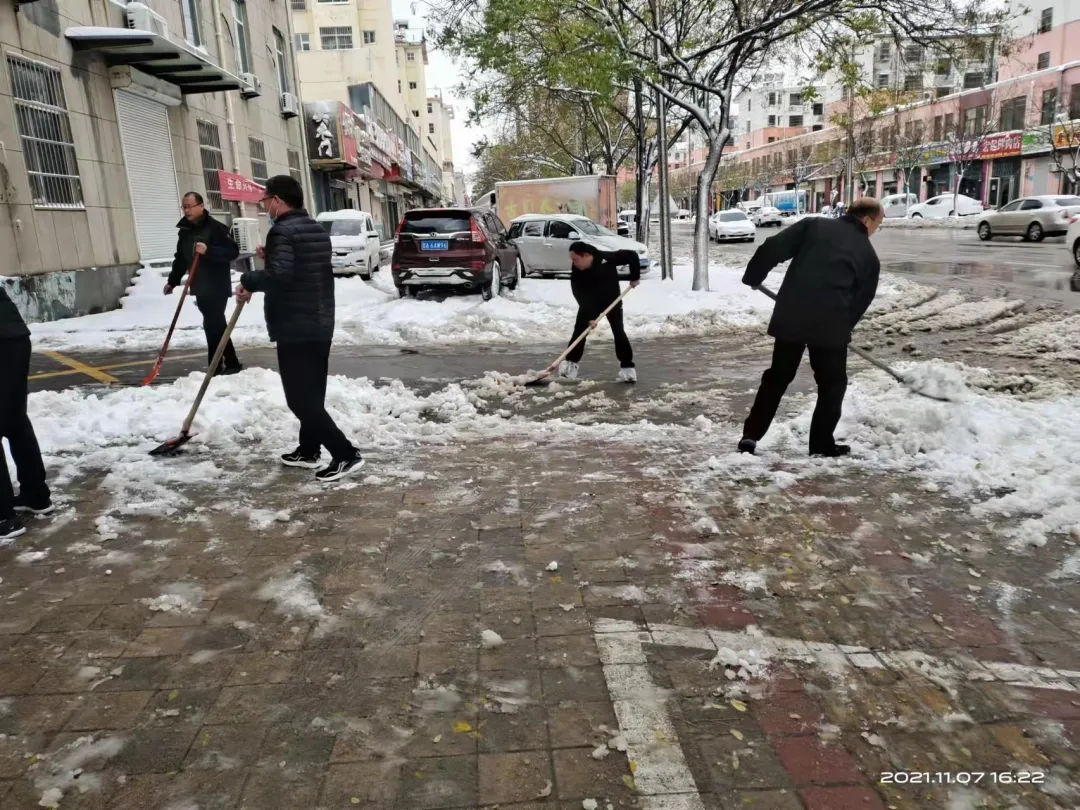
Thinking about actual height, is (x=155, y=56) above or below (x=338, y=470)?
above

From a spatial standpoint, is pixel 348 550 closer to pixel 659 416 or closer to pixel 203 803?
pixel 203 803

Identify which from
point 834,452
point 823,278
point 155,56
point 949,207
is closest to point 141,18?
point 155,56

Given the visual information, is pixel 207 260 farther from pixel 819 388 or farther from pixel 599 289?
pixel 819 388

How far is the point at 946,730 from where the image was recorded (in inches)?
93.7

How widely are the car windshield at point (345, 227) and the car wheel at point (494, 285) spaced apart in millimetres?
6672

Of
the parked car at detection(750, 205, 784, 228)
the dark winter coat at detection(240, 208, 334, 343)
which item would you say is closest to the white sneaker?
the dark winter coat at detection(240, 208, 334, 343)

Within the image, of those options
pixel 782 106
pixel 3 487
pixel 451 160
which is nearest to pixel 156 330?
pixel 3 487

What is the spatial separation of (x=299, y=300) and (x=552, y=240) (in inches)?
571

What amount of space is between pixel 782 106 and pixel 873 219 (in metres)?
90.3

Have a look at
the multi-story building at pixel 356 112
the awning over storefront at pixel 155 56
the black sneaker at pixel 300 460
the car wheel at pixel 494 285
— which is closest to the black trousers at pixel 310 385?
the black sneaker at pixel 300 460

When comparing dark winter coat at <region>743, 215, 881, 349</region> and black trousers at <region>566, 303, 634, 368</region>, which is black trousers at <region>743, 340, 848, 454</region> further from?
black trousers at <region>566, 303, 634, 368</region>

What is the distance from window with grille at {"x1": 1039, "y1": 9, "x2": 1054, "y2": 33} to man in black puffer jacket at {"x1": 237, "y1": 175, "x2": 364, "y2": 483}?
173 feet

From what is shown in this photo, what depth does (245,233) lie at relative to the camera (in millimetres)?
19219

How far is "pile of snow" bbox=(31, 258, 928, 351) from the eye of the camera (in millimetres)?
11258
